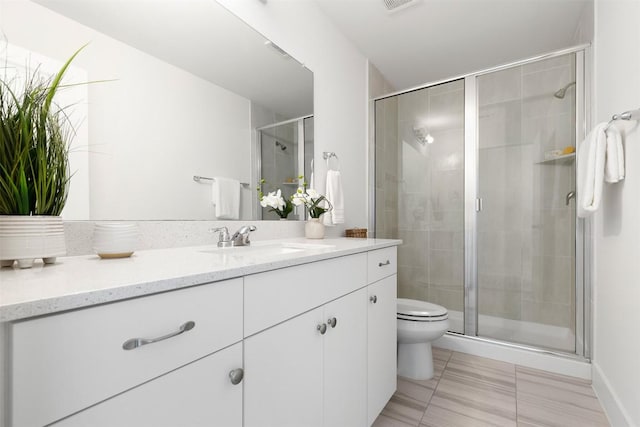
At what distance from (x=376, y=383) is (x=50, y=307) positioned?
1.34 metres

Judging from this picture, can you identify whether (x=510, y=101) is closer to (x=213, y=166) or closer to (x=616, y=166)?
(x=616, y=166)

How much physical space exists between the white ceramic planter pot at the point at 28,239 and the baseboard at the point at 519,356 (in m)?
2.46

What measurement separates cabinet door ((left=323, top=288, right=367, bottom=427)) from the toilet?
0.63 meters

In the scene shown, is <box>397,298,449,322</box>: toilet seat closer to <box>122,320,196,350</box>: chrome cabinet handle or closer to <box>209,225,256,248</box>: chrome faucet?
<box>209,225,256,248</box>: chrome faucet

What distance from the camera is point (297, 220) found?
6.07 ft

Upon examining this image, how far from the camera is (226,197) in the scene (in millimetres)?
1378

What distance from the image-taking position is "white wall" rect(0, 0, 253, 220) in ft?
2.85

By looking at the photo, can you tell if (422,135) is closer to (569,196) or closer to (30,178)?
(569,196)

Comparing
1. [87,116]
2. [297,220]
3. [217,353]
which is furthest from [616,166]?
[87,116]

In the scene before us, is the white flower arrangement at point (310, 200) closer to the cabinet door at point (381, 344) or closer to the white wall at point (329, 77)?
the white wall at point (329, 77)

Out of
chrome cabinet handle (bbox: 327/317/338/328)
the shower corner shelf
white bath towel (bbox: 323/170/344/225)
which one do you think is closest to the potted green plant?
chrome cabinet handle (bbox: 327/317/338/328)

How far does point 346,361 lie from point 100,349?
901 millimetres

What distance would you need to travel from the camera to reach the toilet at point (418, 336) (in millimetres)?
1807

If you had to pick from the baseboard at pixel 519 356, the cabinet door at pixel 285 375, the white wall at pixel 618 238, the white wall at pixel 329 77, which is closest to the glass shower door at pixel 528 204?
the baseboard at pixel 519 356
